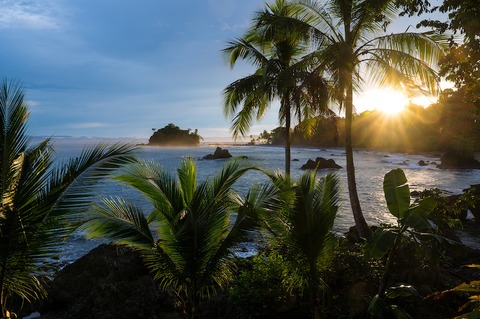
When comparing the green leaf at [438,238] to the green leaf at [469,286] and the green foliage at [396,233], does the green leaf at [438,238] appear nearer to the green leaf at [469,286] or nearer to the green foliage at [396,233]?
the green foliage at [396,233]

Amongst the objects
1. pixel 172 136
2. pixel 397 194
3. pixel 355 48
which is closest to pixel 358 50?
pixel 355 48

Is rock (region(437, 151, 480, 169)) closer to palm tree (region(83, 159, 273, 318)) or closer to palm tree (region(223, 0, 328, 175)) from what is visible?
palm tree (region(223, 0, 328, 175))

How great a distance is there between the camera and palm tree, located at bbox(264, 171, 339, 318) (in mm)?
4895

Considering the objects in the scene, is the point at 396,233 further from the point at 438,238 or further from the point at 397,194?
the point at 397,194

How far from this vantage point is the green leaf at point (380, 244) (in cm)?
459

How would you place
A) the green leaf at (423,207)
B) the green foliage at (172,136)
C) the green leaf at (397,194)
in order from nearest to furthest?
the green leaf at (423,207) < the green leaf at (397,194) < the green foliage at (172,136)

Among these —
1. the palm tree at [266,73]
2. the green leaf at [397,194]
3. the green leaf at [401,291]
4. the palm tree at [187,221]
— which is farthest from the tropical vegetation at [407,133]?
the palm tree at [187,221]

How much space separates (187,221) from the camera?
4.52 meters

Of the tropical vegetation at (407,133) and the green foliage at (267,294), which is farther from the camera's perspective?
the tropical vegetation at (407,133)

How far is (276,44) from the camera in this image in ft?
44.2

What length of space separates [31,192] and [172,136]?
18181 centimetres

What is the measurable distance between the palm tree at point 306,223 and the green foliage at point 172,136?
17402cm

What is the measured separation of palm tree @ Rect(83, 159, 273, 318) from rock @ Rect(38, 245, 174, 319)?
162 centimetres

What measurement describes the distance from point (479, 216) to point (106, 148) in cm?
1878
